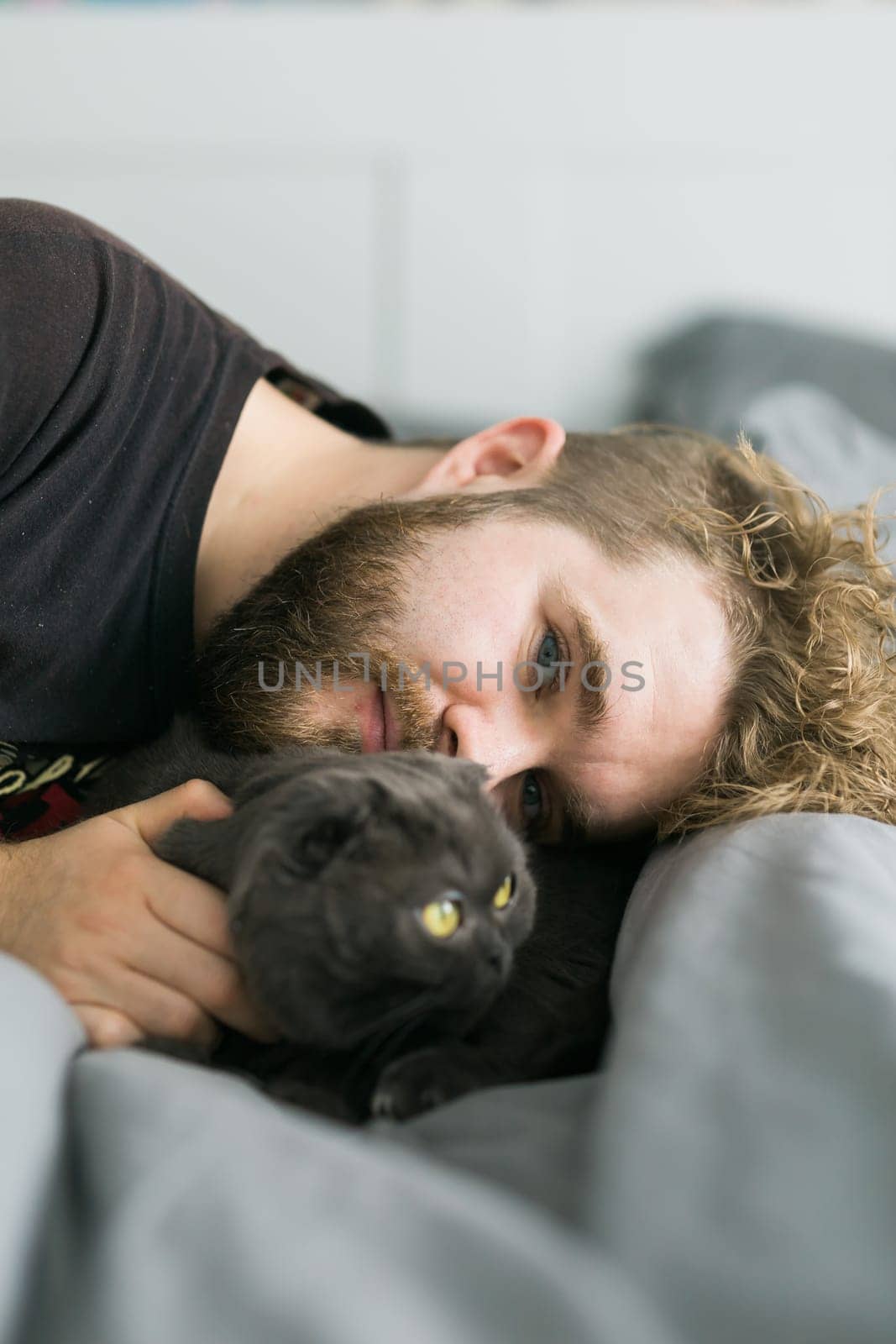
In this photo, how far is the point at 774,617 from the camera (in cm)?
115

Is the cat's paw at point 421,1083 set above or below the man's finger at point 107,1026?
above

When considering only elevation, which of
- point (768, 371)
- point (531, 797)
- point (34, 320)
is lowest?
point (531, 797)

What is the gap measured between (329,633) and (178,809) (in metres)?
0.32

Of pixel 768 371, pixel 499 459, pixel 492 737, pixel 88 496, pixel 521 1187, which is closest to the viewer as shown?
pixel 521 1187

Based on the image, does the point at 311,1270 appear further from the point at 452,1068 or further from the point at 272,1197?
the point at 452,1068

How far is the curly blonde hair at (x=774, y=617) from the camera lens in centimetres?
102

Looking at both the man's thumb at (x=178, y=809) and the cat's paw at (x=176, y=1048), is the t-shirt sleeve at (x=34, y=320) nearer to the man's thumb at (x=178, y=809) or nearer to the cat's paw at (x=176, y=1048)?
the man's thumb at (x=178, y=809)

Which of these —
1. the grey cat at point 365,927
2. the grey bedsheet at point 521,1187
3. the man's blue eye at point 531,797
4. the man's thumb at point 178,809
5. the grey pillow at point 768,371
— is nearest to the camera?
the grey bedsheet at point 521,1187

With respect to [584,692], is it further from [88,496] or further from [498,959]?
[88,496]

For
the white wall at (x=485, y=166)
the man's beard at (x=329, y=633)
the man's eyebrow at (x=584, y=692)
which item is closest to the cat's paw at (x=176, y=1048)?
the man's beard at (x=329, y=633)

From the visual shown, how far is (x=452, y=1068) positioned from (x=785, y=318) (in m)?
1.80

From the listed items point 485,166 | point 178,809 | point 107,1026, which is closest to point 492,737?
point 178,809

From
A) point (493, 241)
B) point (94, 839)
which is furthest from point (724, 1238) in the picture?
point (493, 241)

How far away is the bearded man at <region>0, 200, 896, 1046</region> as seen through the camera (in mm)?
1010
